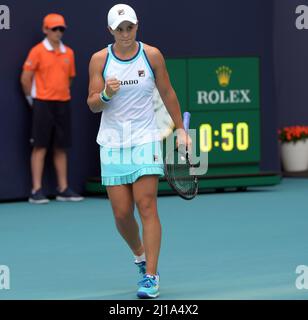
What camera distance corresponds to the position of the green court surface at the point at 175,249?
7.78 metres

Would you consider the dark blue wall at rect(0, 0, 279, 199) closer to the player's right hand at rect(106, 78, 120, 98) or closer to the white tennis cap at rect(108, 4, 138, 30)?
the white tennis cap at rect(108, 4, 138, 30)

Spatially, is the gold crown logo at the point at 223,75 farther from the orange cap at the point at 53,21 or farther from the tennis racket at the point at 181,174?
the tennis racket at the point at 181,174

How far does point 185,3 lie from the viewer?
14.3 meters

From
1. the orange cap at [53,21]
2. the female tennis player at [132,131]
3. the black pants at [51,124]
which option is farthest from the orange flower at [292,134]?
the female tennis player at [132,131]

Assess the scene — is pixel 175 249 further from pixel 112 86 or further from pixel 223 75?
pixel 223 75
